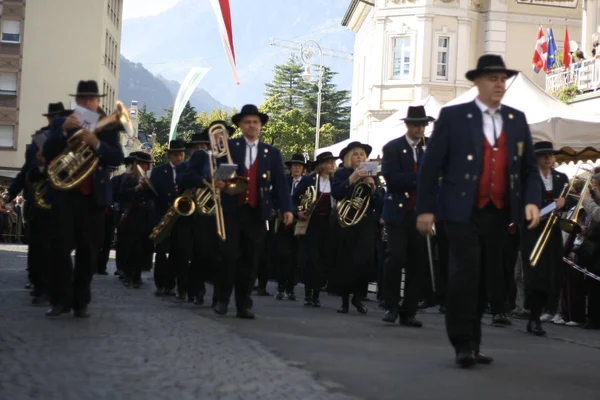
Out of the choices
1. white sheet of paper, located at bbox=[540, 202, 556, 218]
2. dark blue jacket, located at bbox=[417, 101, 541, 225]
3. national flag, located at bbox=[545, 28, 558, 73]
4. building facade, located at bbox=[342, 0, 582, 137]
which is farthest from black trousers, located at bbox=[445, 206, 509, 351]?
building facade, located at bbox=[342, 0, 582, 137]

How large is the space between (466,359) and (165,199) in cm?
978

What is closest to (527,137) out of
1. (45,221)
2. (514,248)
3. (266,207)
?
(266,207)

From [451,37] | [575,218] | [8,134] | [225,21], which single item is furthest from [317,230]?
[8,134]

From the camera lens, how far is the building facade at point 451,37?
59.8m

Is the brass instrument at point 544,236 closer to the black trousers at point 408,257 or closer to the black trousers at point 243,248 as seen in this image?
the black trousers at point 408,257

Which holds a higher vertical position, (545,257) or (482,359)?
(545,257)

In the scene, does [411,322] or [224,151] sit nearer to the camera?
[411,322]

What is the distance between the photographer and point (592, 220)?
605 inches

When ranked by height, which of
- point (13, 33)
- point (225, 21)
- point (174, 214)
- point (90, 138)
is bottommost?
point (174, 214)

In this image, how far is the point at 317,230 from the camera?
17.9 metres

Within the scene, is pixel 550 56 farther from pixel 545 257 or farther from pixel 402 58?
pixel 545 257

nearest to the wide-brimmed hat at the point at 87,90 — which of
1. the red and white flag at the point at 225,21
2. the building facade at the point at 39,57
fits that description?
the red and white flag at the point at 225,21

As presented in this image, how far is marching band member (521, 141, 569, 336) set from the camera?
524 inches

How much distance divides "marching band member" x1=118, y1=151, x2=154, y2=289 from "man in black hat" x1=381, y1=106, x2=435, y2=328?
6.79m
